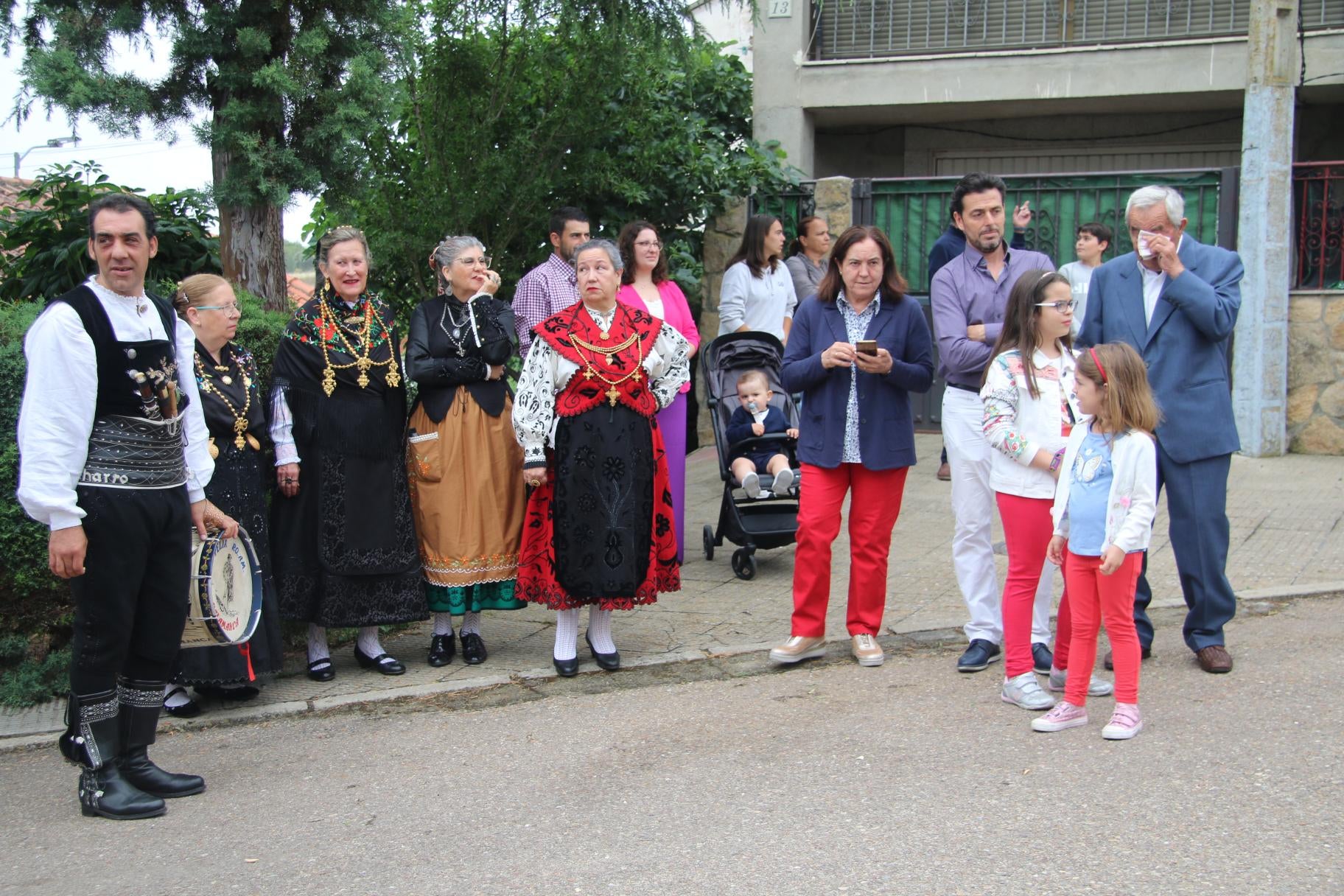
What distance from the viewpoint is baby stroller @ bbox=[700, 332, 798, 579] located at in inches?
299

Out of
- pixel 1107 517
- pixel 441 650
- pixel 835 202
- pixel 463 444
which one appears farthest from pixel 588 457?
pixel 835 202

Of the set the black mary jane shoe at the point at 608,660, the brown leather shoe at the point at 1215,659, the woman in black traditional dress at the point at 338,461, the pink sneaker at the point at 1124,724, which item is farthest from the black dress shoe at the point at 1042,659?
the woman in black traditional dress at the point at 338,461

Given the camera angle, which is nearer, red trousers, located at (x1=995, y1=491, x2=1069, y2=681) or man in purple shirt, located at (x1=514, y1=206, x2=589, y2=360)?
red trousers, located at (x1=995, y1=491, x2=1069, y2=681)

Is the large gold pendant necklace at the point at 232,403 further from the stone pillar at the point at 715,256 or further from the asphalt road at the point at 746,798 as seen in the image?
the stone pillar at the point at 715,256

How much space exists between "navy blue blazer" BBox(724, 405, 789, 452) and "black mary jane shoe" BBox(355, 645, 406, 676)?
8.35 ft

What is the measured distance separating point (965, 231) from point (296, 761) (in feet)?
11.8

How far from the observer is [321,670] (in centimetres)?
598

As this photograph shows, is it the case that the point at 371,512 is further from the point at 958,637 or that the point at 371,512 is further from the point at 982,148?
the point at 982,148

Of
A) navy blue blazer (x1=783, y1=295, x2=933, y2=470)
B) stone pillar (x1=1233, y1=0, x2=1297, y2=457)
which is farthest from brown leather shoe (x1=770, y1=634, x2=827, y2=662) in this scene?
stone pillar (x1=1233, y1=0, x2=1297, y2=457)

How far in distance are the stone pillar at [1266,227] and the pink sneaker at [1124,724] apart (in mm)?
6120

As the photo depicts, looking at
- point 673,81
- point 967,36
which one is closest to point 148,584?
point 673,81

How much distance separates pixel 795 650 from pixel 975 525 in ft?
3.14

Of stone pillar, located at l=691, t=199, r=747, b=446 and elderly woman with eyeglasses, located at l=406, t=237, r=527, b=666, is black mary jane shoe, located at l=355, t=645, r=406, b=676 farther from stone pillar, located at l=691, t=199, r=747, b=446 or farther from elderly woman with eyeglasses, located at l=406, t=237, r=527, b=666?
stone pillar, located at l=691, t=199, r=747, b=446

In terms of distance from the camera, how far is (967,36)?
14.4 meters
